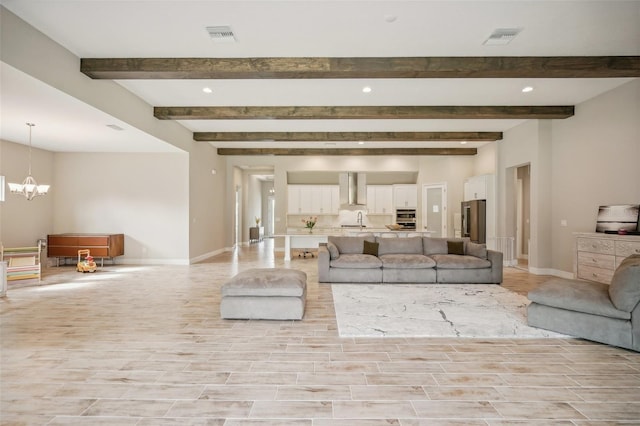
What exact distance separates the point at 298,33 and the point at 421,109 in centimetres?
342

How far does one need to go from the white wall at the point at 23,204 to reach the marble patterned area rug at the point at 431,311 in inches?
279

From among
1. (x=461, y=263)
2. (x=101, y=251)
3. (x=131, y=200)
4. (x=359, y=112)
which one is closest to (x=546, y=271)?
→ (x=461, y=263)

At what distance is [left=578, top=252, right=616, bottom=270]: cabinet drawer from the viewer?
4.94 meters

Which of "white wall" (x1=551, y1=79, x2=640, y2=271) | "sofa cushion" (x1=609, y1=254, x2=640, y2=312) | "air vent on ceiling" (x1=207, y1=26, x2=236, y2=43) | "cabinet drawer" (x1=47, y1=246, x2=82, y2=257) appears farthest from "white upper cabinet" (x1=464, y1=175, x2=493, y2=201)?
"cabinet drawer" (x1=47, y1=246, x2=82, y2=257)

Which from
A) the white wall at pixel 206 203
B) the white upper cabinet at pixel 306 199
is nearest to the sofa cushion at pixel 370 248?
the white wall at pixel 206 203

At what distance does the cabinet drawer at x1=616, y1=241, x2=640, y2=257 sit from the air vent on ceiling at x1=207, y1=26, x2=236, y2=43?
602 centimetres

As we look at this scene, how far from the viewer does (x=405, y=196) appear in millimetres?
11773

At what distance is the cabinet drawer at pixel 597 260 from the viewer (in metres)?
4.94

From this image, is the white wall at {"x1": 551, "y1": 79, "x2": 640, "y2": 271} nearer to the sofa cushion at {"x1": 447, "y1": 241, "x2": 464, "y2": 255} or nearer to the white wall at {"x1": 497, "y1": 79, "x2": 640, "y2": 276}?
the white wall at {"x1": 497, "y1": 79, "x2": 640, "y2": 276}

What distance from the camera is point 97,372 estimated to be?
265cm

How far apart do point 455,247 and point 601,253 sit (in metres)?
2.18

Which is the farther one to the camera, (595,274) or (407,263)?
(407,263)

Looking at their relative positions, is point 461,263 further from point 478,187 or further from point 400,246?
point 478,187

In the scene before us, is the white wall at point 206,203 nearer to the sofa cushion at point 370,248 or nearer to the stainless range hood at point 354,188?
the stainless range hood at point 354,188
